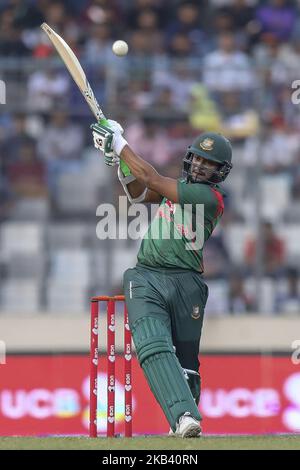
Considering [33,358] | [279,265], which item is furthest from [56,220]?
[279,265]

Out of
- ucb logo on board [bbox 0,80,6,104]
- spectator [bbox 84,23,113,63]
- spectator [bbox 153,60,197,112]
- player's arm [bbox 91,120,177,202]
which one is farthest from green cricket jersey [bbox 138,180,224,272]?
spectator [bbox 84,23,113,63]

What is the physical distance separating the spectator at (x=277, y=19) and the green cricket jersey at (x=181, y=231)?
275 inches

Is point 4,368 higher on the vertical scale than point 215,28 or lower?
lower

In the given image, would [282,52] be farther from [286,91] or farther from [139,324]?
[139,324]

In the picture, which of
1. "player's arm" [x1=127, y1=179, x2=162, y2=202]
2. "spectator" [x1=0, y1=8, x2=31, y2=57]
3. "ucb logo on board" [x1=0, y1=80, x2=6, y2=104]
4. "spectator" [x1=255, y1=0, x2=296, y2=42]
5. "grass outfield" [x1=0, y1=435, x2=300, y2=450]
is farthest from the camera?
"spectator" [x1=255, y1=0, x2=296, y2=42]

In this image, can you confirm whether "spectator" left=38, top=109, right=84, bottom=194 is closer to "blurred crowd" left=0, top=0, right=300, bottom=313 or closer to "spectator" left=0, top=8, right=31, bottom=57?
"blurred crowd" left=0, top=0, right=300, bottom=313

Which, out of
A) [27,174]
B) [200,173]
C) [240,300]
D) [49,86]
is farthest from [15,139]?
[200,173]

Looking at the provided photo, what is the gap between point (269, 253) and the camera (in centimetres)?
1121

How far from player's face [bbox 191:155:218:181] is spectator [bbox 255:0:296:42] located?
685 centimetres

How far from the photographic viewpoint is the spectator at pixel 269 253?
11.2 meters

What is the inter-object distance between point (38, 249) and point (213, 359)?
190 cm

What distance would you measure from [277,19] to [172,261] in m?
7.34

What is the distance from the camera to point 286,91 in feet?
38.3

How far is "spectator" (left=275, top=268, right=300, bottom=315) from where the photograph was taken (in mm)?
11125
